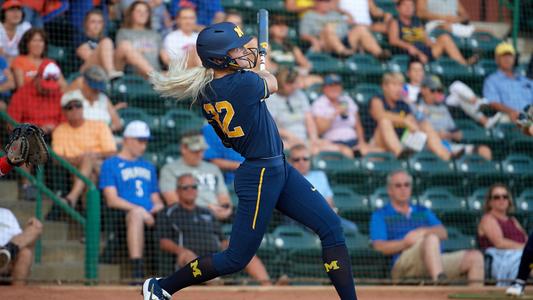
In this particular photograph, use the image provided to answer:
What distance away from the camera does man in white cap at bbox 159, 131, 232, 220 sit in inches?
358

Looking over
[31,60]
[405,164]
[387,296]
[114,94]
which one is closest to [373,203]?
[405,164]

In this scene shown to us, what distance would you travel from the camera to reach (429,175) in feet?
33.9

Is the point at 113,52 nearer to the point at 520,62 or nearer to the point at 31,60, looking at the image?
the point at 31,60

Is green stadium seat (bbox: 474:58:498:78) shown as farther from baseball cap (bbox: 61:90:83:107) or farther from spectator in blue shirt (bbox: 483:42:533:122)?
baseball cap (bbox: 61:90:83:107)

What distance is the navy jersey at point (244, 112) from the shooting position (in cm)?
552

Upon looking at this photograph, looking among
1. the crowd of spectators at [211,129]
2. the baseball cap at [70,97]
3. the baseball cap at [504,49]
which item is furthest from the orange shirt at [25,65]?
the baseball cap at [504,49]

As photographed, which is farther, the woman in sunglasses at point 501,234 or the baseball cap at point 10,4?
the baseball cap at point 10,4

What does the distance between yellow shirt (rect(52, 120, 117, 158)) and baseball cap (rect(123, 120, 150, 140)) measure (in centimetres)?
22

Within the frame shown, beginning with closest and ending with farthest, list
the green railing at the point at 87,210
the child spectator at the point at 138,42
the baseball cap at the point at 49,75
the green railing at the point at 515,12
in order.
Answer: the green railing at the point at 87,210 < the baseball cap at the point at 49,75 < the child spectator at the point at 138,42 < the green railing at the point at 515,12

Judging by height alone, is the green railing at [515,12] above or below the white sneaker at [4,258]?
above

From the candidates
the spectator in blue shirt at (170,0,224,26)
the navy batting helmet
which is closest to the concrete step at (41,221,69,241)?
the spectator in blue shirt at (170,0,224,26)

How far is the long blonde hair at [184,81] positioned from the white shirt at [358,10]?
243 inches

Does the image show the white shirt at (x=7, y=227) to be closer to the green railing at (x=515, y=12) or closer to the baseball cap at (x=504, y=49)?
the baseball cap at (x=504, y=49)

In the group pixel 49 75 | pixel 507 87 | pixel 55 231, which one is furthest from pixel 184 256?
pixel 507 87
